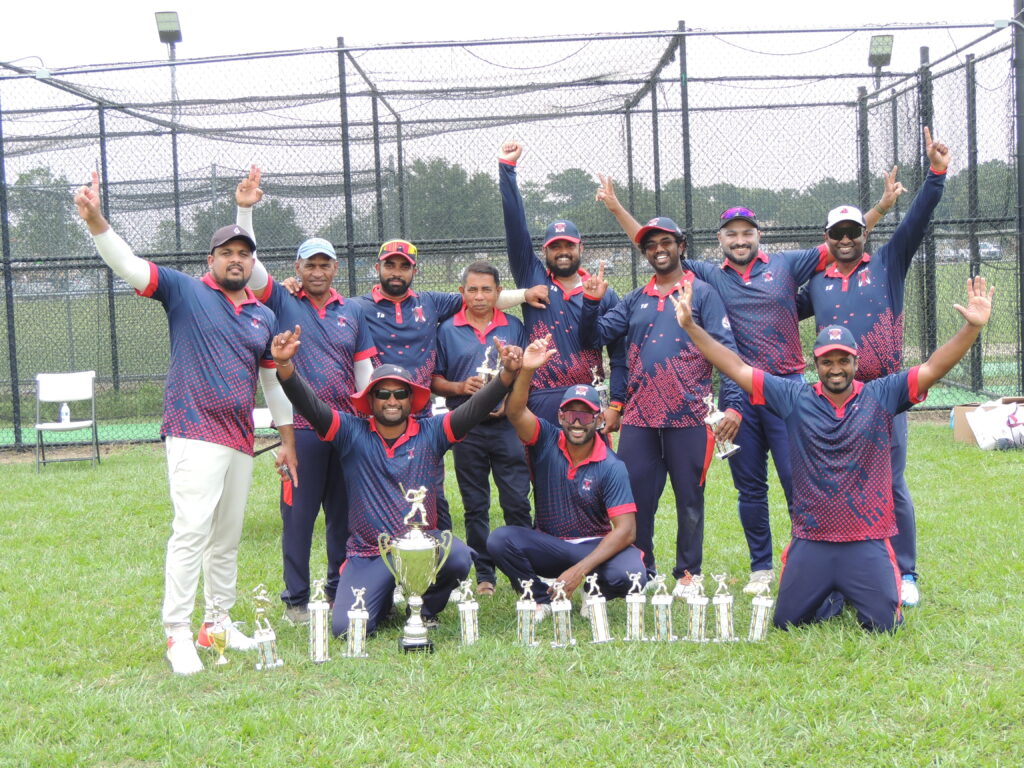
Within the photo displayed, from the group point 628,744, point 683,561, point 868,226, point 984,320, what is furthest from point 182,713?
point 868,226

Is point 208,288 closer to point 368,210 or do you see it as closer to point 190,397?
point 190,397

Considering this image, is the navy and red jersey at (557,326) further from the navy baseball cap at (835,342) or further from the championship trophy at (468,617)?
the championship trophy at (468,617)

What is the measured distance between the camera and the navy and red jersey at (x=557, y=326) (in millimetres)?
5688

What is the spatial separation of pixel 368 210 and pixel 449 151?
106 centimetres

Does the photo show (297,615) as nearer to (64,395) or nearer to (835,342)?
(835,342)

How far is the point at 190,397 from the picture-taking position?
453cm

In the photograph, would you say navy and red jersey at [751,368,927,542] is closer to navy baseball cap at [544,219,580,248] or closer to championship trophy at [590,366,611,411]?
championship trophy at [590,366,611,411]

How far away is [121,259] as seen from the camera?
4324mm

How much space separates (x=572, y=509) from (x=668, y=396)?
2.58 feet

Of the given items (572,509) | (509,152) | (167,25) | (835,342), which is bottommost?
(572,509)

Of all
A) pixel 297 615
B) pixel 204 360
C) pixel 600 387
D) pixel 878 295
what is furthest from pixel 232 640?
pixel 878 295

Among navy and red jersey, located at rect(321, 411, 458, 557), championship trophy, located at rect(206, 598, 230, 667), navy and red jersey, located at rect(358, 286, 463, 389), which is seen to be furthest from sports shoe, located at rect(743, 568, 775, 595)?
championship trophy, located at rect(206, 598, 230, 667)

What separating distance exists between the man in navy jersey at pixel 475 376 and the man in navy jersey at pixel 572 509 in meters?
0.39

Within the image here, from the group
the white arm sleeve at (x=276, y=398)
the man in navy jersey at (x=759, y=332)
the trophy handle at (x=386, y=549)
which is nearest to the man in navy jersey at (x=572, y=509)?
the trophy handle at (x=386, y=549)
